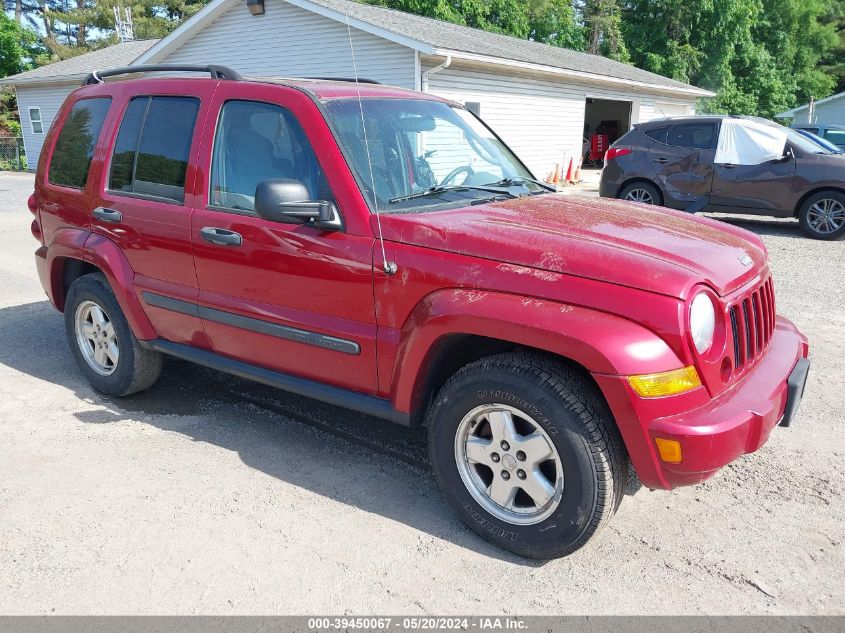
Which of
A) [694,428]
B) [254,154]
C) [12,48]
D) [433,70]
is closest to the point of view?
[694,428]

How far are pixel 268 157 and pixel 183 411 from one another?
188cm

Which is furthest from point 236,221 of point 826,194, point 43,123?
point 43,123

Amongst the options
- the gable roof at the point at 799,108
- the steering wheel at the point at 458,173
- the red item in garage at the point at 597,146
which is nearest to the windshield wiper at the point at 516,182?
the steering wheel at the point at 458,173

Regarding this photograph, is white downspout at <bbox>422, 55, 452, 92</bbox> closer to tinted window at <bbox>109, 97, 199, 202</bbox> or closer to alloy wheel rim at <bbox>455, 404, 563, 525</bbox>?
tinted window at <bbox>109, 97, 199, 202</bbox>

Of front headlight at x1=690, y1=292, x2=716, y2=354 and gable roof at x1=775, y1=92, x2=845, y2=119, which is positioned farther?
gable roof at x1=775, y1=92, x2=845, y2=119

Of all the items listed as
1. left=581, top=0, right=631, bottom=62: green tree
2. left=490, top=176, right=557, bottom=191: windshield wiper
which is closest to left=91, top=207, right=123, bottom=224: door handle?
left=490, top=176, right=557, bottom=191: windshield wiper

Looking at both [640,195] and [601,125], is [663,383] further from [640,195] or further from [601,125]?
[601,125]

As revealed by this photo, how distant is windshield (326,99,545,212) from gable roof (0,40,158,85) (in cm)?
2344

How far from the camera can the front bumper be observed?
2.60m

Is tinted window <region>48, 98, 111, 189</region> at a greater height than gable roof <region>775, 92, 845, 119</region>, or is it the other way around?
tinted window <region>48, 98, 111, 189</region>

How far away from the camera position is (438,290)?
3.02 m

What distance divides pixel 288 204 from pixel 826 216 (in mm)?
9706

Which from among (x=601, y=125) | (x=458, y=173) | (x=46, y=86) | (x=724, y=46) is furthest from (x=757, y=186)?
(x=724, y=46)

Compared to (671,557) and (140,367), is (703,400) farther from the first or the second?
(140,367)
